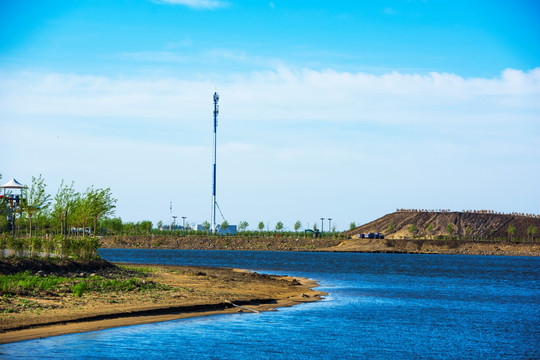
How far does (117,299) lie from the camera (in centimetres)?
3569

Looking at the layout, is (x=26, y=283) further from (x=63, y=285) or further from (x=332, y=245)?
(x=332, y=245)

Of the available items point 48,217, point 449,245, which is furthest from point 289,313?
point 449,245

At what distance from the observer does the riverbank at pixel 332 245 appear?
598 ft

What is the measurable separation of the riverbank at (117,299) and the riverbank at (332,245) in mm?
132496

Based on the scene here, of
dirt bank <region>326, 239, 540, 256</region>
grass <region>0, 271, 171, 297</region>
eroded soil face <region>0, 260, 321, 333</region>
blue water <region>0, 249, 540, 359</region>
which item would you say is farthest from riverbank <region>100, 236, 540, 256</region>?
grass <region>0, 271, 171, 297</region>

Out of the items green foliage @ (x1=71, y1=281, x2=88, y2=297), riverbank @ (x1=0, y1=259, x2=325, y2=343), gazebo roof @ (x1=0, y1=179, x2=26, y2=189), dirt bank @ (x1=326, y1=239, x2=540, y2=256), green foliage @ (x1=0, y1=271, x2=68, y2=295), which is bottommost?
dirt bank @ (x1=326, y1=239, x2=540, y2=256)

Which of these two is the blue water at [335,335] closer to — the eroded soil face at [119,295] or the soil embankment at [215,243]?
the eroded soil face at [119,295]

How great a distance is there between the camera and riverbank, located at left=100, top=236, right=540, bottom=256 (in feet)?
598

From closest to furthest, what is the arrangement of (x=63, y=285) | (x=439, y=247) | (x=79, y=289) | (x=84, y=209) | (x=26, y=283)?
(x=79, y=289) → (x=26, y=283) → (x=63, y=285) → (x=84, y=209) → (x=439, y=247)

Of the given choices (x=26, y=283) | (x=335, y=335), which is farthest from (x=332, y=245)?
(x=335, y=335)

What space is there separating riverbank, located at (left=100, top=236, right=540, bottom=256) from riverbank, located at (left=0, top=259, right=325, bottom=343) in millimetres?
132496

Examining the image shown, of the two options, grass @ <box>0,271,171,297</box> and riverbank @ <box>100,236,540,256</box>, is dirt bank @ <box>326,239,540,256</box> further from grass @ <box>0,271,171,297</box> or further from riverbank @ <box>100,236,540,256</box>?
grass @ <box>0,271,171,297</box>

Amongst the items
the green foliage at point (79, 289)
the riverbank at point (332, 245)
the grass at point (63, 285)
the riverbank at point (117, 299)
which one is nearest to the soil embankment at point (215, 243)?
the riverbank at point (332, 245)

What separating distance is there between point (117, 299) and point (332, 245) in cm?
15742
